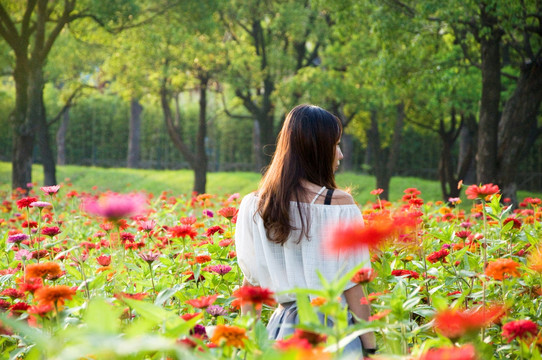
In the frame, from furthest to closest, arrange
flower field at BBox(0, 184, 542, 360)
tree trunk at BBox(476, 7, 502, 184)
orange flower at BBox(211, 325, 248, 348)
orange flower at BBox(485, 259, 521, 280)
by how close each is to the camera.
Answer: tree trunk at BBox(476, 7, 502, 184), orange flower at BBox(485, 259, 521, 280), orange flower at BBox(211, 325, 248, 348), flower field at BBox(0, 184, 542, 360)

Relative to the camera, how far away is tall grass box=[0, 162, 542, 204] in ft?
55.2

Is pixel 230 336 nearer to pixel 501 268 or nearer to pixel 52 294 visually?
pixel 52 294

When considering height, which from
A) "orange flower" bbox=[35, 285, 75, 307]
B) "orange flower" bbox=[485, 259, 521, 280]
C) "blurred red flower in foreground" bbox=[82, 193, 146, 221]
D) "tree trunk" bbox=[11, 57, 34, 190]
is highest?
"tree trunk" bbox=[11, 57, 34, 190]

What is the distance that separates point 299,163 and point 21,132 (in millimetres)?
9619

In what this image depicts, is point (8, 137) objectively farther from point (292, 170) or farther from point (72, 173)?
point (292, 170)

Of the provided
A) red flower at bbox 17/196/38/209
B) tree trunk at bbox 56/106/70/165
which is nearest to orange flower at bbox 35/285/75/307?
red flower at bbox 17/196/38/209

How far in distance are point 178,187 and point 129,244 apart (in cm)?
1543

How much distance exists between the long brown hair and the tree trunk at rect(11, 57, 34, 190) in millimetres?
9477

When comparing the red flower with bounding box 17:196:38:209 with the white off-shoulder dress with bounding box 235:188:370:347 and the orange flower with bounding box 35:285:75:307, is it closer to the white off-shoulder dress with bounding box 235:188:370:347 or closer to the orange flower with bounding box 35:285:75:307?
the white off-shoulder dress with bounding box 235:188:370:347

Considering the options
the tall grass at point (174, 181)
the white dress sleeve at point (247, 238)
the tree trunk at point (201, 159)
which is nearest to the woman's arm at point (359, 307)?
the white dress sleeve at point (247, 238)

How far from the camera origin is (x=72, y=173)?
20328mm

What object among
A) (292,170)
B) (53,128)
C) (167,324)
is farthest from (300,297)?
(53,128)

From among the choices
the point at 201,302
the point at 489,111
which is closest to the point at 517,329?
the point at 201,302

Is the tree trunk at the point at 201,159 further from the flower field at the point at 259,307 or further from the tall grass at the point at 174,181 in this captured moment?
the flower field at the point at 259,307
